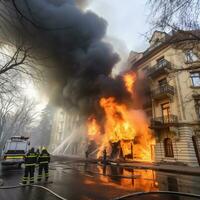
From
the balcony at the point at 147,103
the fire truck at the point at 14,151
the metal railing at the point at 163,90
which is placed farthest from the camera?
the balcony at the point at 147,103

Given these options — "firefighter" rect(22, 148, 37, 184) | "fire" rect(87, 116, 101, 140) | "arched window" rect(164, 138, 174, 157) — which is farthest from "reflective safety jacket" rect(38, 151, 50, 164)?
"fire" rect(87, 116, 101, 140)

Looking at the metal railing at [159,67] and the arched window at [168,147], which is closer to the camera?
the arched window at [168,147]

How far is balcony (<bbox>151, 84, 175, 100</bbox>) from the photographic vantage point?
16.9m

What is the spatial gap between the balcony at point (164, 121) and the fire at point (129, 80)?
5567 millimetres

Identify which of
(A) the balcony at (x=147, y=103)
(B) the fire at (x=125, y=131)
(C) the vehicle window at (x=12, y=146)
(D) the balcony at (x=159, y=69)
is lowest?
(C) the vehicle window at (x=12, y=146)

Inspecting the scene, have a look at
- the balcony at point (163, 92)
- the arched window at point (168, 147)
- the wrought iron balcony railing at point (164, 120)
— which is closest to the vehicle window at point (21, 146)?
the wrought iron balcony railing at point (164, 120)

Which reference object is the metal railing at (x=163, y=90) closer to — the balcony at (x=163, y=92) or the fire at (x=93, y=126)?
the balcony at (x=163, y=92)

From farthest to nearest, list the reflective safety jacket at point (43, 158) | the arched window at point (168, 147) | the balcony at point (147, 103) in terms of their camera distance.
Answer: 1. the balcony at point (147, 103)
2. the arched window at point (168, 147)
3. the reflective safety jacket at point (43, 158)

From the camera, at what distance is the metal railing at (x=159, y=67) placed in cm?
1775

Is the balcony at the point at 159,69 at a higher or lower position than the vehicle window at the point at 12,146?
higher

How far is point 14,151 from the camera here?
1309 cm

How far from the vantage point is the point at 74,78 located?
2009 cm

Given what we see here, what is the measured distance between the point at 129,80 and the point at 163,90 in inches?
229

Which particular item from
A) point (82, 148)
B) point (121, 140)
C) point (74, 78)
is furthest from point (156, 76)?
point (82, 148)
